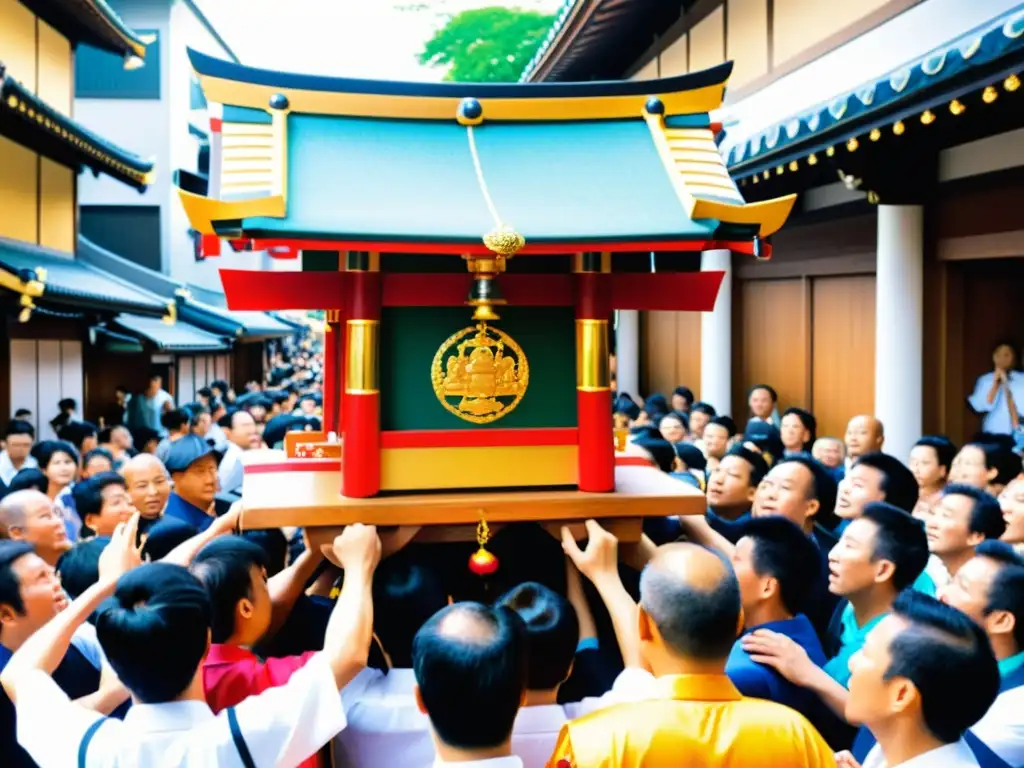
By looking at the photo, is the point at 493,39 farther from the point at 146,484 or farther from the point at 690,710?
the point at 690,710

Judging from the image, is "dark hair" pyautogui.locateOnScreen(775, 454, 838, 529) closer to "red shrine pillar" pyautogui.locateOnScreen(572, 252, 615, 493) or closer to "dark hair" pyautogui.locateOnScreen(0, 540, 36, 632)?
"red shrine pillar" pyautogui.locateOnScreen(572, 252, 615, 493)

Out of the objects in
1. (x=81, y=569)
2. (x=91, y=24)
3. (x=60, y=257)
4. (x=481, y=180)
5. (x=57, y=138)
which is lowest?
(x=81, y=569)

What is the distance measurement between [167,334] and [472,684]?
1911 centimetres

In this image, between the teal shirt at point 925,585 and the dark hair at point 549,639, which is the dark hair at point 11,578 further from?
the teal shirt at point 925,585

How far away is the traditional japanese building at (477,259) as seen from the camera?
3473mm

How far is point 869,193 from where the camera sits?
8570mm

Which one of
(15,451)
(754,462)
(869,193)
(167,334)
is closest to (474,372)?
(754,462)

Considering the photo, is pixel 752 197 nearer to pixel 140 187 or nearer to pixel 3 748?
pixel 3 748

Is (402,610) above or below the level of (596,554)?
below

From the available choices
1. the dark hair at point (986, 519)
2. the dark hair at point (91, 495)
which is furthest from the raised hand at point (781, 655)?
the dark hair at point (91, 495)

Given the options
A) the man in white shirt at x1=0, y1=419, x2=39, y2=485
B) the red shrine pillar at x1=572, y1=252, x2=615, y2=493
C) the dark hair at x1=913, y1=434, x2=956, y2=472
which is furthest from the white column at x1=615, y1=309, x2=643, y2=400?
the red shrine pillar at x1=572, y1=252, x2=615, y2=493

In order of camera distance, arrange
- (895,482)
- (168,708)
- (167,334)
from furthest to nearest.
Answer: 1. (167,334)
2. (895,482)
3. (168,708)

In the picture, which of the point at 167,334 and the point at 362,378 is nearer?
the point at 362,378

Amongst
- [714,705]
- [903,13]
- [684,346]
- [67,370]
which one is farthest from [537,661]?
[67,370]
